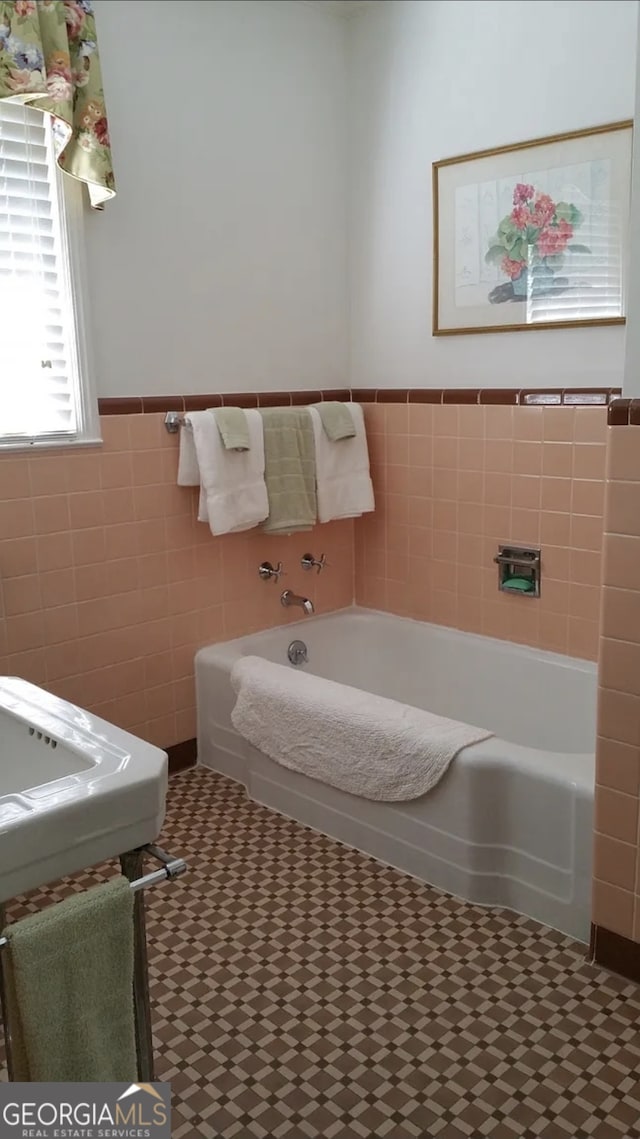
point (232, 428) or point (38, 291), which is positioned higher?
point (38, 291)

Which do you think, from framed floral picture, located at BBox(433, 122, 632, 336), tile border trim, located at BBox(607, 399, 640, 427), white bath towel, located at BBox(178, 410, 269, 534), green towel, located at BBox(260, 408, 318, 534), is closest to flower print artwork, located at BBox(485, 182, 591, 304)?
framed floral picture, located at BBox(433, 122, 632, 336)

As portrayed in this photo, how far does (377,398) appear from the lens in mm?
3389

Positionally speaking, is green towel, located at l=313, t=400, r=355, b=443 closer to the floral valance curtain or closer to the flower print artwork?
the flower print artwork

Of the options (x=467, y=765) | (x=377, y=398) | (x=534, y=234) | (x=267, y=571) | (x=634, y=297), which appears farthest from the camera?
(x=377, y=398)

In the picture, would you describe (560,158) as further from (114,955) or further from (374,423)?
(114,955)

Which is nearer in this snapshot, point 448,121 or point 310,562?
point 448,121

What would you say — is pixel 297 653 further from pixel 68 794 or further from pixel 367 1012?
pixel 68 794

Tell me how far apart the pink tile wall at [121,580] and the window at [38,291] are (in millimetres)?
110

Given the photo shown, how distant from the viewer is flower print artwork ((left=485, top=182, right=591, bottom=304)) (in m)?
2.74

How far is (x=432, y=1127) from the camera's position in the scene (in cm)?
169

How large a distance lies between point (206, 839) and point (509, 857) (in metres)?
0.88

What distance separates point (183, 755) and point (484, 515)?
129 cm

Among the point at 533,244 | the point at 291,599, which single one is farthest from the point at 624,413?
the point at 291,599

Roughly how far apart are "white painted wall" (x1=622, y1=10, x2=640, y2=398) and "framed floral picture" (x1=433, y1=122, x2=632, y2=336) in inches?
33.4
